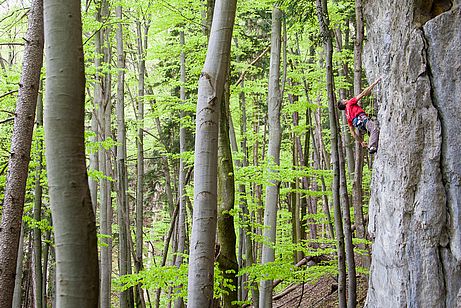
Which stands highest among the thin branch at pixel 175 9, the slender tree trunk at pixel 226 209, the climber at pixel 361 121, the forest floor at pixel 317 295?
the thin branch at pixel 175 9

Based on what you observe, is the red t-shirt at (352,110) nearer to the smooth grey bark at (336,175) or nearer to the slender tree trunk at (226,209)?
the smooth grey bark at (336,175)

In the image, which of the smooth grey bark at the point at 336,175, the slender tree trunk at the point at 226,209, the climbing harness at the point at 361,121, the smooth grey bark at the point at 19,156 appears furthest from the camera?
the climbing harness at the point at 361,121

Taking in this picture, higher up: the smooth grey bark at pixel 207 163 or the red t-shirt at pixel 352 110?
the red t-shirt at pixel 352 110

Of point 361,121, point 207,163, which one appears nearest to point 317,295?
point 361,121

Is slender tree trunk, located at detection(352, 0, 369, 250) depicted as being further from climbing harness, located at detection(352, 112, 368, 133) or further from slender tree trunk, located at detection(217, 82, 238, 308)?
slender tree trunk, located at detection(217, 82, 238, 308)

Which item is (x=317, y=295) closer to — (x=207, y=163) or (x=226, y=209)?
(x=226, y=209)

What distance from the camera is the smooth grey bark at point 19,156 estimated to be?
574 centimetres

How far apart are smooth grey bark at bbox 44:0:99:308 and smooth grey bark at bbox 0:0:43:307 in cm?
369

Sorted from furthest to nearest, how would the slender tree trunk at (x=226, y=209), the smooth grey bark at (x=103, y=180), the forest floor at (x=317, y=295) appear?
the forest floor at (x=317, y=295)
the smooth grey bark at (x=103, y=180)
the slender tree trunk at (x=226, y=209)

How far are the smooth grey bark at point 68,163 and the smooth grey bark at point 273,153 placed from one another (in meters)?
7.13

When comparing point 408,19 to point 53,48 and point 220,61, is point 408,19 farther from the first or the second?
point 53,48

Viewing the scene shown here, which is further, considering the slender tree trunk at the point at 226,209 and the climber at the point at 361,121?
the climber at the point at 361,121

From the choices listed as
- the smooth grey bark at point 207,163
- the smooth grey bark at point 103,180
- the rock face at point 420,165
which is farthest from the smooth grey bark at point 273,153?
the smooth grey bark at point 207,163

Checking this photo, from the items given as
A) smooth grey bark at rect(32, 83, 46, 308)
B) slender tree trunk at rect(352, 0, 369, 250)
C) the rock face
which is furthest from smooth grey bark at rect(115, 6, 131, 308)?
the rock face
